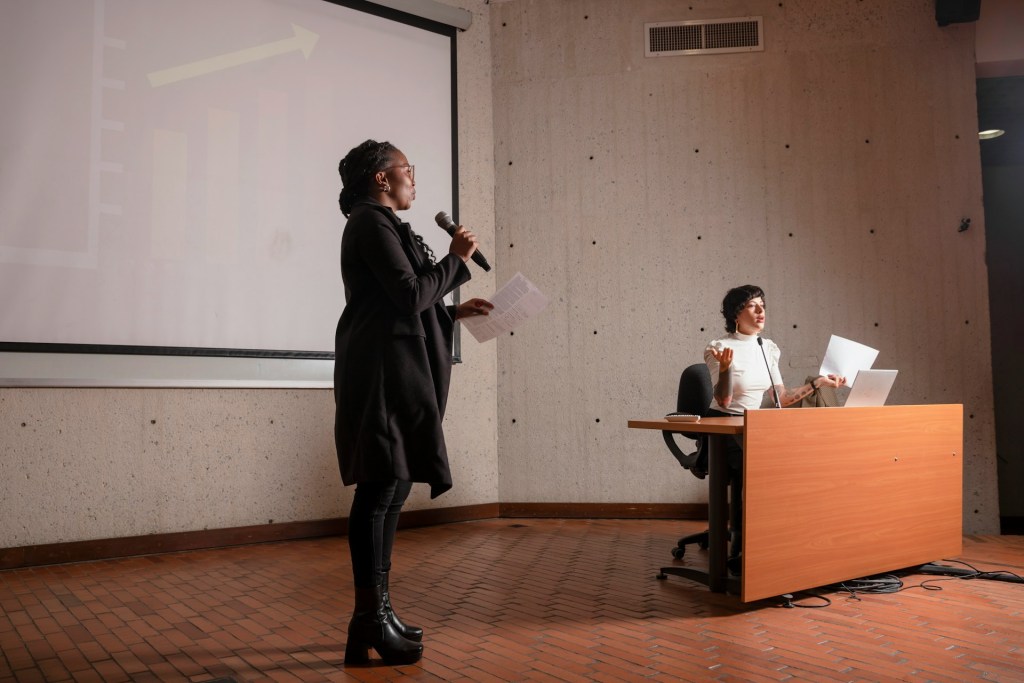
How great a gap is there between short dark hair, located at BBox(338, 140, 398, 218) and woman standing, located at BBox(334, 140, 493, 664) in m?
0.02

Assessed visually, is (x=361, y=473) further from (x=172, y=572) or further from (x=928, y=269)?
(x=928, y=269)

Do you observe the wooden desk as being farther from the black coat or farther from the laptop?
the black coat

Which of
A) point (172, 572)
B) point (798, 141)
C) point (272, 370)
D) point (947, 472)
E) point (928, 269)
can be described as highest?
point (798, 141)

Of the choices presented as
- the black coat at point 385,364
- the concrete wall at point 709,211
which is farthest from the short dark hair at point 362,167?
the concrete wall at point 709,211

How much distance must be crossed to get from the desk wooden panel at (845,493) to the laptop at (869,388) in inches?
2.5

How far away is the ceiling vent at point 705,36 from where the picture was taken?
4.87 meters

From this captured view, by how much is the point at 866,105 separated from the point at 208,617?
14.9 ft

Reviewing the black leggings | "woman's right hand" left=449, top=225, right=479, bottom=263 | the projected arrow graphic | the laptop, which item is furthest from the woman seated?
the projected arrow graphic

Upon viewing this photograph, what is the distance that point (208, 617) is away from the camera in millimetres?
2637

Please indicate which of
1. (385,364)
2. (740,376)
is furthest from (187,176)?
(740,376)

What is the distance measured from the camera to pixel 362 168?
A: 2201 mm

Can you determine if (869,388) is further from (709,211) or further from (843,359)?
(709,211)

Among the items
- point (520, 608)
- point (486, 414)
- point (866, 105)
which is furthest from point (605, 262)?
point (520, 608)

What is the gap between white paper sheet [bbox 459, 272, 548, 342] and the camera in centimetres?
223
